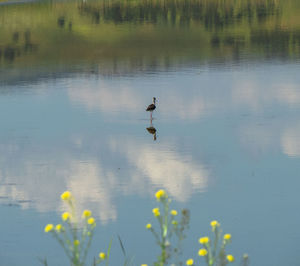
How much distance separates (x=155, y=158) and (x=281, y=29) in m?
58.7

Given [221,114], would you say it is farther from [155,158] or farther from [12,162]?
[12,162]

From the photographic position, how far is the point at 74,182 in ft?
69.8

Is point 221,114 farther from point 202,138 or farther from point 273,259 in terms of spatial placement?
point 273,259

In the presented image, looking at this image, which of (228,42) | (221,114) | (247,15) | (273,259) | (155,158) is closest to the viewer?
(273,259)

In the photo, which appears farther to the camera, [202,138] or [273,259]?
[202,138]

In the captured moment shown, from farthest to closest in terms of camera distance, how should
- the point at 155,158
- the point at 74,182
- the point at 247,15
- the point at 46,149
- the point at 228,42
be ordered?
the point at 247,15
the point at 228,42
the point at 46,149
the point at 155,158
the point at 74,182

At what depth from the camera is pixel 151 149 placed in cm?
2436

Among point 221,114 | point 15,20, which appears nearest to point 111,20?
point 15,20

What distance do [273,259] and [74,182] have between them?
728 centimetres

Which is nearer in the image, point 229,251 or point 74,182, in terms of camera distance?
point 229,251

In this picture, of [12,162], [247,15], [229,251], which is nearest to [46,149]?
[12,162]

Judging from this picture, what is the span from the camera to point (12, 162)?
24.0 metres

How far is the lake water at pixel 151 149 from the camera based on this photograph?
17.3m

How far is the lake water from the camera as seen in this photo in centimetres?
1731
